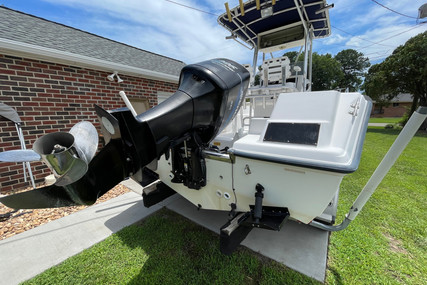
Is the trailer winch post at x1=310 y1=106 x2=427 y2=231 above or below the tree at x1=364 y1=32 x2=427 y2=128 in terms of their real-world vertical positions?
below

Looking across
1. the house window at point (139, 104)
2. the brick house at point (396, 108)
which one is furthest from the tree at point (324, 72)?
the house window at point (139, 104)

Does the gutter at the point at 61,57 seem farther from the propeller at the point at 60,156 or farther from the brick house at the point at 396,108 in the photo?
the brick house at the point at 396,108

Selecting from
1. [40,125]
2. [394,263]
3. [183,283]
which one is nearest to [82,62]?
[40,125]

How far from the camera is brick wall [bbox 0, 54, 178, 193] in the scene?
3.04 m

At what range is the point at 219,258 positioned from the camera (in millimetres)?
1838

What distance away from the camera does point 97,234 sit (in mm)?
2211

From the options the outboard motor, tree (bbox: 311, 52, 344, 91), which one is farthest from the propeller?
tree (bbox: 311, 52, 344, 91)

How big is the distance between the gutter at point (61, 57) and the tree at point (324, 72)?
98.2ft

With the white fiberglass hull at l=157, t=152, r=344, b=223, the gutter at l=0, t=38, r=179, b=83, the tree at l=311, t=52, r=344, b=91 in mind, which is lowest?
the white fiberglass hull at l=157, t=152, r=344, b=223

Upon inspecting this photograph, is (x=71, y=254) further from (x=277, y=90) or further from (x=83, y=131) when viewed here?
(x=277, y=90)

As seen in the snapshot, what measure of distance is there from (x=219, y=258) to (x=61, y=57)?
4.15 metres

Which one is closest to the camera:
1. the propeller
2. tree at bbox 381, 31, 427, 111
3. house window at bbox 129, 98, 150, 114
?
the propeller

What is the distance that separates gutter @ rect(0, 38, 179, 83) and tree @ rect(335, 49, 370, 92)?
1520 inches

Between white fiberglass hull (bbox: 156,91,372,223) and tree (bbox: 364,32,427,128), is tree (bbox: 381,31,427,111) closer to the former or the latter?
tree (bbox: 364,32,427,128)
